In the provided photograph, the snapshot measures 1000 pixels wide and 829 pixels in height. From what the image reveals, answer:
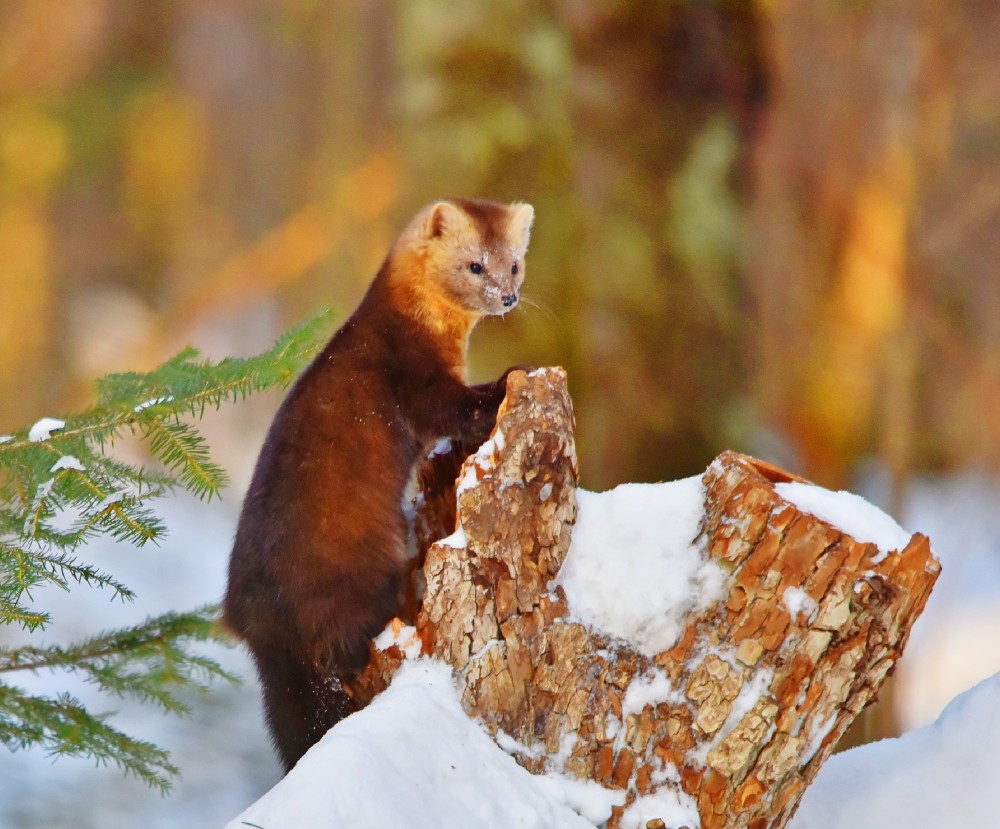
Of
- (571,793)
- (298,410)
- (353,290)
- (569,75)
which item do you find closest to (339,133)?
(353,290)

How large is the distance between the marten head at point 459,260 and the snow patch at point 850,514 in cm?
119

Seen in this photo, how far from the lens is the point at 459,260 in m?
3.09

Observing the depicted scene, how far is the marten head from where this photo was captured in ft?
10.0

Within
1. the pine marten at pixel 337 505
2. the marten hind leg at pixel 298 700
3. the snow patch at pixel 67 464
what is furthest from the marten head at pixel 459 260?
the snow patch at pixel 67 464

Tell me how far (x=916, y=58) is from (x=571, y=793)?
16.2ft

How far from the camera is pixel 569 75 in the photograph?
184 inches

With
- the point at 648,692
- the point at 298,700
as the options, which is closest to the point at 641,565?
the point at 648,692

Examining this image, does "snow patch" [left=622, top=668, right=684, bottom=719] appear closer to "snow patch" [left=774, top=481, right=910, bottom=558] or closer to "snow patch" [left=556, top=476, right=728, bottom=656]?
"snow patch" [left=556, top=476, right=728, bottom=656]

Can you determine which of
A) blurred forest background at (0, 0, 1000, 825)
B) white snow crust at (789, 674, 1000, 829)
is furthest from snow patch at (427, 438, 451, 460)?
blurred forest background at (0, 0, 1000, 825)

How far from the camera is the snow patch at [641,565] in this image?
7.23ft

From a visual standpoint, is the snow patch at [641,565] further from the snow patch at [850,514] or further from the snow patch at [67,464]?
the snow patch at [67,464]

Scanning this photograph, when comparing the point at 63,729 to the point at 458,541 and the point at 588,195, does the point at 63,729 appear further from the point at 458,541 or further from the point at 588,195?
the point at 588,195

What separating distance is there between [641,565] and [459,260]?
1.20 m

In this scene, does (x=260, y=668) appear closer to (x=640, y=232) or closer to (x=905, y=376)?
(x=640, y=232)
